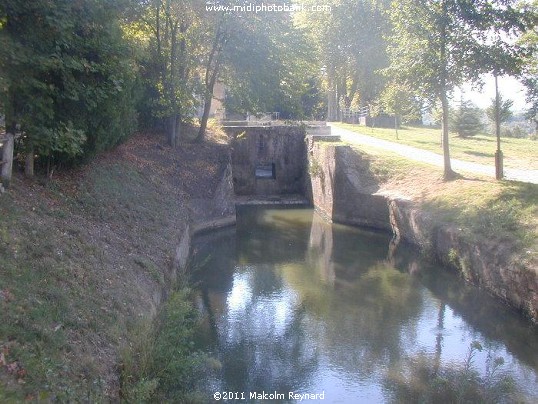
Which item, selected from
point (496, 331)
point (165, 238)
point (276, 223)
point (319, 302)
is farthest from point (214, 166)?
point (496, 331)

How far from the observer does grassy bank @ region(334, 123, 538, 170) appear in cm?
2459

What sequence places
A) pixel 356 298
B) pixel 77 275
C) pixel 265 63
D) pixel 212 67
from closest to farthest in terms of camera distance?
pixel 77 275
pixel 356 298
pixel 265 63
pixel 212 67

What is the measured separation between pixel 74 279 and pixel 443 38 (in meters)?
14.9

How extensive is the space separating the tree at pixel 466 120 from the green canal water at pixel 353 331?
54.4 ft

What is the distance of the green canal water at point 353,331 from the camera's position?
10.1 metres

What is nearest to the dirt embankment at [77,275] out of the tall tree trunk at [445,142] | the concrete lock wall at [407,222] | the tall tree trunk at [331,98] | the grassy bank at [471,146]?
the concrete lock wall at [407,222]

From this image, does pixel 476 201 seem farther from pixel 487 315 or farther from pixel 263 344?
pixel 263 344

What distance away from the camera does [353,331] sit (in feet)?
42.2

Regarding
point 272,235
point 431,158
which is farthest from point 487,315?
point 431,158

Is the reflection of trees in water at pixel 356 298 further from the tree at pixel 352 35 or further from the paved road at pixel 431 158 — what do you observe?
the tree at pixel 352 35

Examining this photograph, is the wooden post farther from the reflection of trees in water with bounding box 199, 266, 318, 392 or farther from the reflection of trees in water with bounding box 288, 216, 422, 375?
the reflection of trees in water with bounding box 288, 216, 422, 375

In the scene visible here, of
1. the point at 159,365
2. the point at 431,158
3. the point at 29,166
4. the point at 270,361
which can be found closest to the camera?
the point at 159,365

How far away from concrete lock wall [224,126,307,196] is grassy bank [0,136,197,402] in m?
15.5

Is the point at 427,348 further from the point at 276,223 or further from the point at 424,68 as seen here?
the point at 276,223
